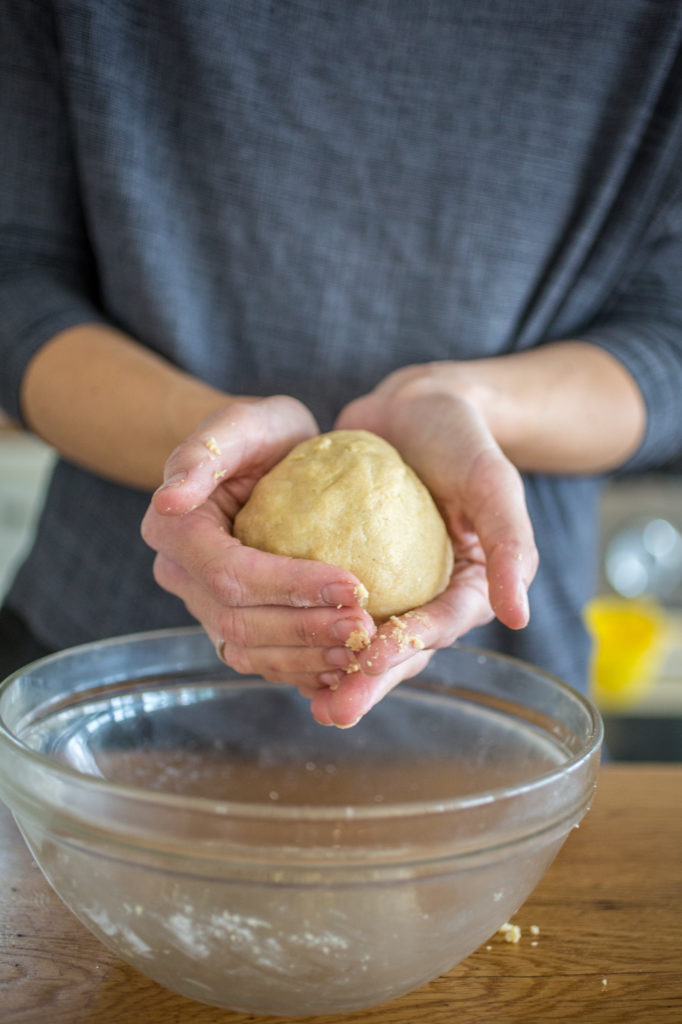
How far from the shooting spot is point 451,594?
2.66ft

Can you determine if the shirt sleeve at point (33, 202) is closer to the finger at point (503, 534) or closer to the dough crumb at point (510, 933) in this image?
the finger at point (503, 534)

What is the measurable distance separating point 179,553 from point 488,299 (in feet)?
2.05

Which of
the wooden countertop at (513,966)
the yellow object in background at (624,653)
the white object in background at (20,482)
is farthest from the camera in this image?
the white object in background at (20,482)

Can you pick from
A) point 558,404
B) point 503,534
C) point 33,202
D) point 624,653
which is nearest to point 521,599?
point 503,534

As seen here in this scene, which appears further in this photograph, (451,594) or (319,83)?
(319,83)

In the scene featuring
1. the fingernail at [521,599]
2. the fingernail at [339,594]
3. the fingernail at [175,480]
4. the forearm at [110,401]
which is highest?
the fingernail at [175,480]

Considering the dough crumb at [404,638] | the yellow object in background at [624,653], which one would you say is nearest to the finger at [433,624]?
the dough crumb at [404,638]

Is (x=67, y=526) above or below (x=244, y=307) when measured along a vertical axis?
below

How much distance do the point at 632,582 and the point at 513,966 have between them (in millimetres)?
2481

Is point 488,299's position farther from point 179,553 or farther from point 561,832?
point 561,832

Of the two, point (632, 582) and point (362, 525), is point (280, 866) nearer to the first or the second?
point (362, 525)

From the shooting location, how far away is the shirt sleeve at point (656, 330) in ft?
3.92

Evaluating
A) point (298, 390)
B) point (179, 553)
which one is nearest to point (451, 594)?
point (179, 553)

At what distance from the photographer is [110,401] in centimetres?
113
